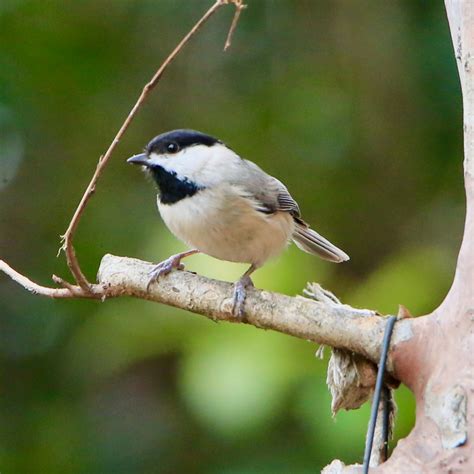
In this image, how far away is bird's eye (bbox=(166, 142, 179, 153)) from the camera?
2.69 m

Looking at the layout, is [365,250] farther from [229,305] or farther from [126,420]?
[229,305]

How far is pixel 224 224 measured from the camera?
264 cm

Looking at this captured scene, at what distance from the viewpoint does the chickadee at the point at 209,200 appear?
8.63ft

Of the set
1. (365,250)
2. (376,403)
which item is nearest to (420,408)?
(376,403)

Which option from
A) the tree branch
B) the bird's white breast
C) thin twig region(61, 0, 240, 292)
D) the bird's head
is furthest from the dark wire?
the bird's head

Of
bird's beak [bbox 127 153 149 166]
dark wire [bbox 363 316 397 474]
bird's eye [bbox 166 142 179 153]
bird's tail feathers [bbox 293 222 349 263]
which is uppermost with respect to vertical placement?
bird's eye [bbox 166 142 179 153]

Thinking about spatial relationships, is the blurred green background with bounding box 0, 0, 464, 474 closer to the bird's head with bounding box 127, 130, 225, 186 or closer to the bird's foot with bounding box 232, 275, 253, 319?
the bird's head with bounding box 127, 130, 225, 186

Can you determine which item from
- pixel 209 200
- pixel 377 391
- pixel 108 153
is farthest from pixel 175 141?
pixel 377 391

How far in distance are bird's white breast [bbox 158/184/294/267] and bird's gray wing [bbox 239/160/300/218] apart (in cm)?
4

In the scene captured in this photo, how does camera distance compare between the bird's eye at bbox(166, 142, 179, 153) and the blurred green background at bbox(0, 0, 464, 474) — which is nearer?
the bird's eye at bbox(166, 142, 179, 153)

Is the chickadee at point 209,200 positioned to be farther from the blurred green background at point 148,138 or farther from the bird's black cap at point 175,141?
the blurred green background at point 148,138

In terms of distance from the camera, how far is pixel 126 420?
431cm

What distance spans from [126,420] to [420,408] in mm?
2661

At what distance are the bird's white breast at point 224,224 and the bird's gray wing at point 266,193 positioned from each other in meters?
0.04
